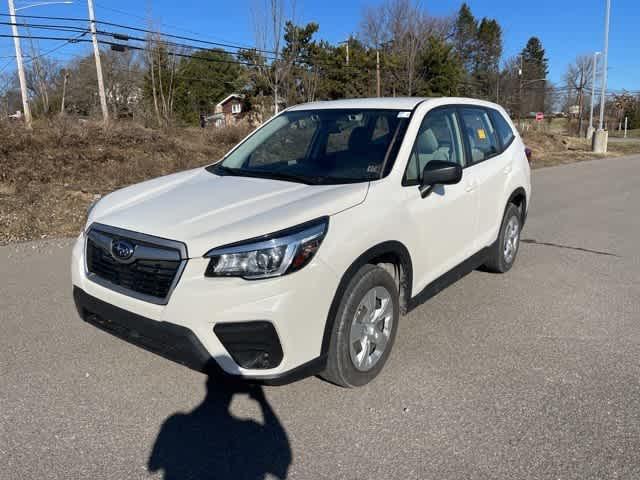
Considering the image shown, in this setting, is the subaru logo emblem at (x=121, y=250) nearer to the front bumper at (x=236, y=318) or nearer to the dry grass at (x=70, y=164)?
the front bumper at (x=236, y=318)

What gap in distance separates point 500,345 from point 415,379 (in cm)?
88

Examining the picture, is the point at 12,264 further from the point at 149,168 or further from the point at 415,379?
the point at 149,168

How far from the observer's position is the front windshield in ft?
11.5

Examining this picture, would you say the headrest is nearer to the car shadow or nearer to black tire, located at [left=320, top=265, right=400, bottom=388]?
black tire, located at [left=320, top=265, right=400, bottom=388]

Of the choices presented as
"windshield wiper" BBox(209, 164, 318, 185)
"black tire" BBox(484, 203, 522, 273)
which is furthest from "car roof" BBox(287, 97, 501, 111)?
"black tire" BBox(484, 203, 522, 273)

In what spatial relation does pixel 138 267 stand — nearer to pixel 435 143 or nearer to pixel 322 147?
pixel 322 147

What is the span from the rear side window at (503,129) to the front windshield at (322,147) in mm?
1809

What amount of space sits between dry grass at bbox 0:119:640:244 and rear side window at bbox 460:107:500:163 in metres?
5.79

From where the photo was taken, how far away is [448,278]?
3.99 meters

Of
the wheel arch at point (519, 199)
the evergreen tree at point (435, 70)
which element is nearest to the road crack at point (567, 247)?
the wheel arch at point (519, 199)

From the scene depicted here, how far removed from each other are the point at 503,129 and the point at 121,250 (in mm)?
4097

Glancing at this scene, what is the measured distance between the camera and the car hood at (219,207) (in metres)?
2.61

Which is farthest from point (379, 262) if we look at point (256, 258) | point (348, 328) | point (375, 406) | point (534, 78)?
point (534, 78)

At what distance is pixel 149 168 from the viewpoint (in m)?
11.9
